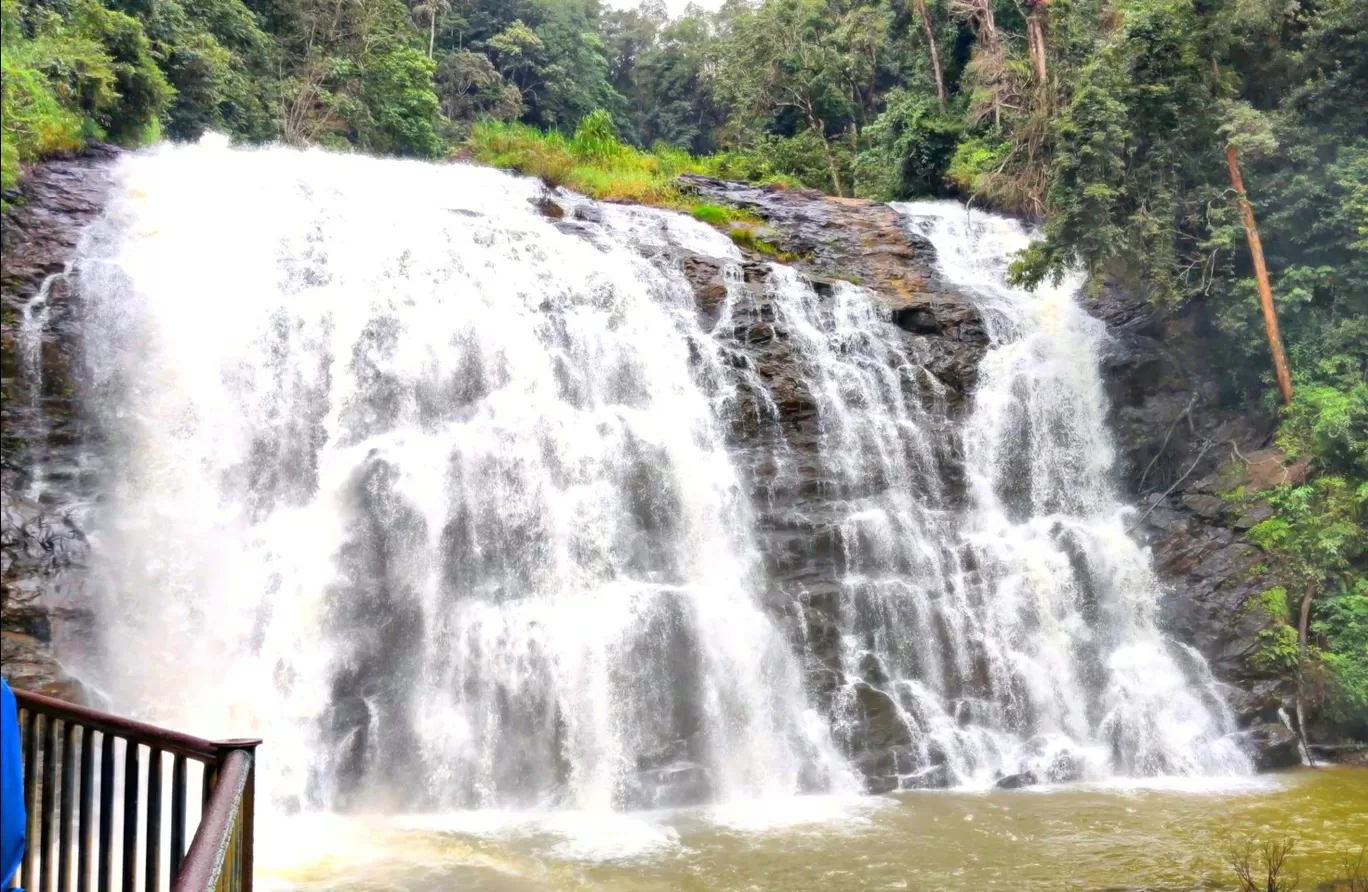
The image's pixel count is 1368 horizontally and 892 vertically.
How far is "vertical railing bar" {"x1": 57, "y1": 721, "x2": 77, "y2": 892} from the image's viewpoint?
133 inches

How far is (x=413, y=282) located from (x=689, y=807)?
305 inches

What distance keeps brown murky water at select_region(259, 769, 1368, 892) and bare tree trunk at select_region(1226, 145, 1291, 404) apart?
614cm

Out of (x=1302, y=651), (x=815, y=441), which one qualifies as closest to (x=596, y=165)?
(x=815, y=441)

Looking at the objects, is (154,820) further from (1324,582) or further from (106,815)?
(1324,582)

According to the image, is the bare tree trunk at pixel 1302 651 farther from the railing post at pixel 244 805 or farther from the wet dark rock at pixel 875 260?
the railing post at pixel 244 805

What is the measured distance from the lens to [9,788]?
1833mm

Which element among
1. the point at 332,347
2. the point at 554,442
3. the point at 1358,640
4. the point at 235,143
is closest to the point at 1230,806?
the point at 1358,640

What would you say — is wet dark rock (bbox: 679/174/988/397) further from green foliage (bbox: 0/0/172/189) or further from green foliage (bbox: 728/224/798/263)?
green foliage (bbox: 0/0/172/189)

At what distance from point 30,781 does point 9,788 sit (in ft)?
7.29

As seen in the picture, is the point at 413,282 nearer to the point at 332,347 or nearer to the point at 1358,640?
the point at 332,347

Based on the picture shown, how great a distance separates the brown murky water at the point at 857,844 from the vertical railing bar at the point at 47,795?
14.3 feet

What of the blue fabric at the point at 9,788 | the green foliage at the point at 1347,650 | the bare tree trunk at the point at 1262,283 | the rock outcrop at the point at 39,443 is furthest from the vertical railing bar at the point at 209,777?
the bare tree trunk at the point at 1262,283

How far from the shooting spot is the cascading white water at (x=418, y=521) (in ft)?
33.3

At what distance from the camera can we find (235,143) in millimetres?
20016
